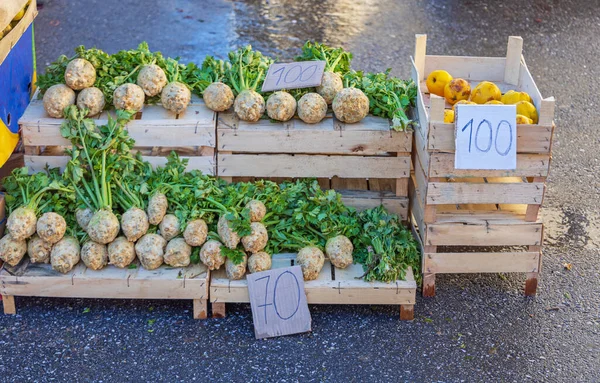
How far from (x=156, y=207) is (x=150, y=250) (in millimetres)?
231

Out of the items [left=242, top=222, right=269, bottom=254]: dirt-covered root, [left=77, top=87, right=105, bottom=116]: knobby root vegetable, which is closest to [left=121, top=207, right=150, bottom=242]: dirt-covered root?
[left=242, top=222, right=269, bottom=254]: dirt-covered root

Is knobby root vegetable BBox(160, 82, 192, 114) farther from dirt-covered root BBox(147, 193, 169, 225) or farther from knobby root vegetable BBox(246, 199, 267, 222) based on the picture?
knobby root vegetable BBox(246, 199, 267, 222)

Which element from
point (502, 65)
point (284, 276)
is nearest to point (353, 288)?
point (284, 276)

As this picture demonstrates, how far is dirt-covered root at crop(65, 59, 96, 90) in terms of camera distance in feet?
13.8

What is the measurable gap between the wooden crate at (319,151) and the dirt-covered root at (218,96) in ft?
0.25

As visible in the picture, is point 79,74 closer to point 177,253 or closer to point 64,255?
point 64,255

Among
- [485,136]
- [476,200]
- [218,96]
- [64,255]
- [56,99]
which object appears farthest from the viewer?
[218,96]

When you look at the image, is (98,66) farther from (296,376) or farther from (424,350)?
(424,350)

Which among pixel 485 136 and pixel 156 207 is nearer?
pixel 485 136

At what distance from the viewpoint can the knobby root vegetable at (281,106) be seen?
421 cm

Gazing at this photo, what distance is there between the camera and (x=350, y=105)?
13.8 feet

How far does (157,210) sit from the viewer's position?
13.2 feet

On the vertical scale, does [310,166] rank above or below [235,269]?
above

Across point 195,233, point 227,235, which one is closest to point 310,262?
point 227,235
